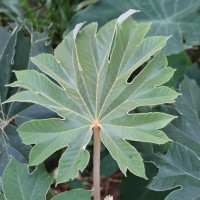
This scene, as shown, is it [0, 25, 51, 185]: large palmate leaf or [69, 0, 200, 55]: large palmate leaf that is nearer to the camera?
[0, 25, 51, 185]: large palmate leaf

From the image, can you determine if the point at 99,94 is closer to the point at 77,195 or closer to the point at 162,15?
the point at 77,195

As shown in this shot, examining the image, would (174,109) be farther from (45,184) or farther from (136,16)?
(136,16)

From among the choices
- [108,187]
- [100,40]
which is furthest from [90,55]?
[108,187]

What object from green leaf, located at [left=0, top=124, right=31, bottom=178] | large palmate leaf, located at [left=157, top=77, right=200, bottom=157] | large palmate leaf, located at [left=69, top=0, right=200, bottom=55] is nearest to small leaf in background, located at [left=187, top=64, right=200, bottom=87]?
large palmate leaf, located at [left=69, top=0, right=200, bottom=55]

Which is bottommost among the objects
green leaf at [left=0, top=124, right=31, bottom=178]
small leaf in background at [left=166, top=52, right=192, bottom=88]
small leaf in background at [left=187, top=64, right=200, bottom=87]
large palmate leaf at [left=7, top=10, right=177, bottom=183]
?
small leaf in background at [left=166, top=52, right=192, bottom=88]

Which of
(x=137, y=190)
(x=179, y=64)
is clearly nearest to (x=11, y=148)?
(x=137, y=190)

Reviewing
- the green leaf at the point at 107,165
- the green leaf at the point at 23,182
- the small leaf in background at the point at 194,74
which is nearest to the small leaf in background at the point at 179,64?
the small leaf in background at the point at 194,74

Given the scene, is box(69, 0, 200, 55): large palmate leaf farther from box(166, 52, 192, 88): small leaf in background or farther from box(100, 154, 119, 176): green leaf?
box(100, 154, 119, 176): green leaf
